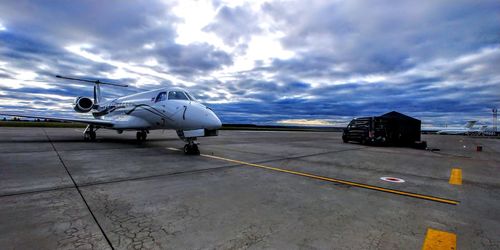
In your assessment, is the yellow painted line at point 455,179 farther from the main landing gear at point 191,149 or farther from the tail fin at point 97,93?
the tail fin at point 97,93

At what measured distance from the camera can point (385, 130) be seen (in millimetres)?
17562

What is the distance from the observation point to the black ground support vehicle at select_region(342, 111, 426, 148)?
1766cm

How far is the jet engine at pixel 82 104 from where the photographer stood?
17922 millimetres

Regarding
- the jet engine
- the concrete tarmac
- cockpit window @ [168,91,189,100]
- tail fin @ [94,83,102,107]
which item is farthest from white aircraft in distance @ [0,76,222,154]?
tail fin @ [94,83,102,107]

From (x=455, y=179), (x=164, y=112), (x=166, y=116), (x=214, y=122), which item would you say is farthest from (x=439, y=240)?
(x=164, y=112)

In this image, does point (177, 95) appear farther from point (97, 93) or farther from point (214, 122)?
point (97, 93)

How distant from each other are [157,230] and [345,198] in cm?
317

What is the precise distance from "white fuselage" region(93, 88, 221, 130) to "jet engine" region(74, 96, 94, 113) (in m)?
4.36

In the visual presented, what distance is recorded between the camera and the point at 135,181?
17.2 ft

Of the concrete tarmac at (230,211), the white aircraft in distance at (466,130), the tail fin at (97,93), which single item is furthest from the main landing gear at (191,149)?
the white aircraft in distance at (466,130)

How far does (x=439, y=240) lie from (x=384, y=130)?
16.7 meters

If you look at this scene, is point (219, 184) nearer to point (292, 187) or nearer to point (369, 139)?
point (292, 187)

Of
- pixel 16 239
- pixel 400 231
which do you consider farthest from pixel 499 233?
pixel 16 239

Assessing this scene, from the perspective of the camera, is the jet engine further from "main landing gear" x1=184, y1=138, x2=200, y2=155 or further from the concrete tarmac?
the concrete tarmac
